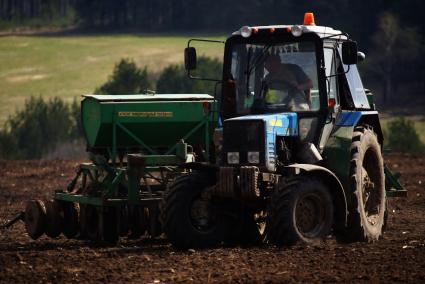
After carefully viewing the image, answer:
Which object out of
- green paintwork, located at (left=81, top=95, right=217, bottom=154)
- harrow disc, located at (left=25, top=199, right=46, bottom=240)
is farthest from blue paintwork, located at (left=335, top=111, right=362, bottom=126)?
harrow disc, located at (left=25, top=199, right=46, bottom=240)

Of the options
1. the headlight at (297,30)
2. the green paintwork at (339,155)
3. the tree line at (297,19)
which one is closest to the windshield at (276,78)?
the headlight at (297,30)

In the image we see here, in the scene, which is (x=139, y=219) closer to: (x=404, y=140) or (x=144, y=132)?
(x=144, y=132)

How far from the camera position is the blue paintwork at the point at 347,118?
1423 centimetres

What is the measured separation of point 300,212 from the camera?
520 inches

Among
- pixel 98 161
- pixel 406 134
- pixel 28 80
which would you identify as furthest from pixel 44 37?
pixel 98 161

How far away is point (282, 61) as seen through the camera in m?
14.0

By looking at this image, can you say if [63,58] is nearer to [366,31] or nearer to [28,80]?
[28,80]

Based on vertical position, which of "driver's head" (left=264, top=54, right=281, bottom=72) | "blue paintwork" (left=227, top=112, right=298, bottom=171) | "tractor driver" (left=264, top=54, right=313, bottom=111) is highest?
"driver's head" (left=264, top=54, right=281, bottom=72)

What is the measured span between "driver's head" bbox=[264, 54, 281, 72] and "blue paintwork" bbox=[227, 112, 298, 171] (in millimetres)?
673

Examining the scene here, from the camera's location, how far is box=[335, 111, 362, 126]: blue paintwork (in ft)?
46.7

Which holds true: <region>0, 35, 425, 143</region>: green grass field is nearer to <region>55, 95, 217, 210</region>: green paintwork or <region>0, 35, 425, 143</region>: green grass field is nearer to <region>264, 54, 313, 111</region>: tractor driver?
<region>55, 95, 217, 210</region>: green paintwork

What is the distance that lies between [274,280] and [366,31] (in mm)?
52497

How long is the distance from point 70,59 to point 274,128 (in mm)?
59032

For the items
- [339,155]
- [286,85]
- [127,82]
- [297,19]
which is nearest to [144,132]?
[286,85]
